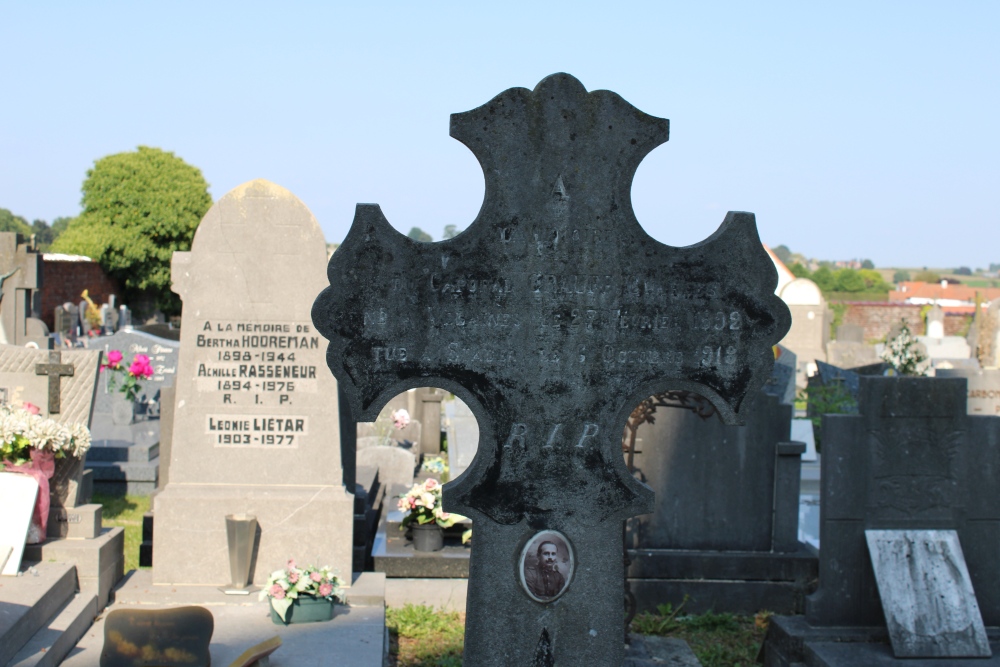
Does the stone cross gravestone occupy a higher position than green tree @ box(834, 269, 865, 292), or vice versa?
green tree @ box(834, 269, 865, 292)

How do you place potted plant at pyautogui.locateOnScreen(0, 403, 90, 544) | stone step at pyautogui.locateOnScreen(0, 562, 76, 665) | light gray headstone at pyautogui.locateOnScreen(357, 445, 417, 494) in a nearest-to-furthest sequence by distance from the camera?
stone step at pyautogui.locateOnScreen(0, 562, 76, 665)
potted plant at pyautogui.locateOnScreen(0, 403, 90, 544)
light gray headstone at pyautogui.locateOnScreen(357, 445, 417, 494)

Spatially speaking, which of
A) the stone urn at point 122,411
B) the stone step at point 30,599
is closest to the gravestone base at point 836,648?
the stone step at point 30,599

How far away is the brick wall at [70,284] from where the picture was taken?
33000mm

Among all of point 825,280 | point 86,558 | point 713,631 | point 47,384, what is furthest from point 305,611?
point 825,280

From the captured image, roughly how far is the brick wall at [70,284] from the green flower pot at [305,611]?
91.3 ft

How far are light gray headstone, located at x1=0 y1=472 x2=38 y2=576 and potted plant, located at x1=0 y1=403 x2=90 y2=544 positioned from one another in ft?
0.34

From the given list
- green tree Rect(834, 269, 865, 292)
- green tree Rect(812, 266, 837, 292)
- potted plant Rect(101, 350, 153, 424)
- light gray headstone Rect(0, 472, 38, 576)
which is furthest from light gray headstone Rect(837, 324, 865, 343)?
green tree Rect(834, 269, 865, 292)

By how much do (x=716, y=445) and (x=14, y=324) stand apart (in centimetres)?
1361

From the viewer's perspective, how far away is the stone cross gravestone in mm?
6613

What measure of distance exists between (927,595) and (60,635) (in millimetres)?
4849

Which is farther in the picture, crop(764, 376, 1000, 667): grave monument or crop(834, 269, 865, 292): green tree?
crop(834, 269, 865, 292): green tree

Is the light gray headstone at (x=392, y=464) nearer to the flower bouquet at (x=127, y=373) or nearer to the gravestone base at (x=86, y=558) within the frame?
the flower bouquet at (x=127, y=373)

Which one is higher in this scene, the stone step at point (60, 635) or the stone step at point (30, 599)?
the stone step at point (30, 599)

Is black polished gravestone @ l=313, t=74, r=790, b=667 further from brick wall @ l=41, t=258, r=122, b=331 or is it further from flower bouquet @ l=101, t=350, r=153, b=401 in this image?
brick wall @ l=41, t=258, r=122, b=331
